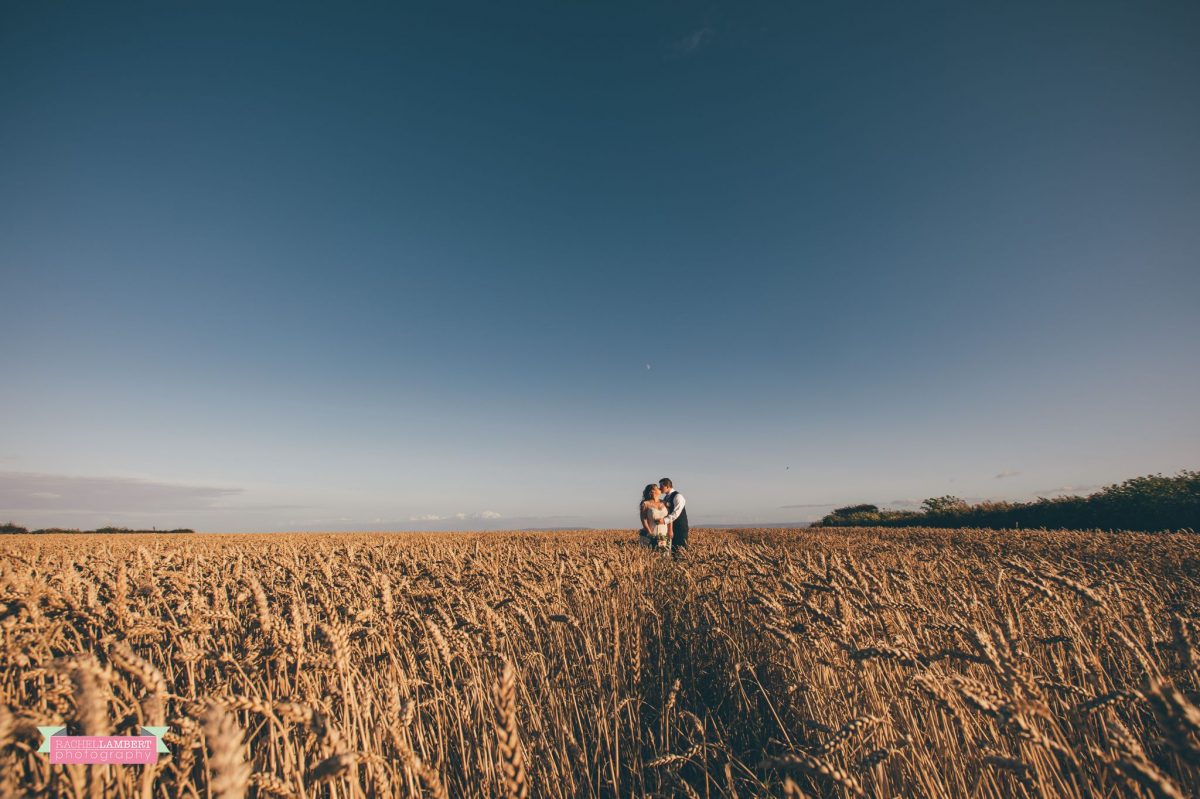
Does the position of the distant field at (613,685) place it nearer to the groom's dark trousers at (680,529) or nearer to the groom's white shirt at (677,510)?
the groom's white shirt at (677,510)

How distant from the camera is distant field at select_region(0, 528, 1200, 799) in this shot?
4.67ft

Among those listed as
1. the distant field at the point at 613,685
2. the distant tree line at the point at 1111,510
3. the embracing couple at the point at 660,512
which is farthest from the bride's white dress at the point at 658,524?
the distant tree line at the point at 1111,510

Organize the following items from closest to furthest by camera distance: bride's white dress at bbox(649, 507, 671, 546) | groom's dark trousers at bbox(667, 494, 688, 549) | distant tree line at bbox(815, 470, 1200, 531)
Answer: bride's white dress at bbox(649, 507, 671, 546), groom's dark trousers at bbox(667, 494, 688, 549), distant tree line at bbox(815, 470, 1200, 531)

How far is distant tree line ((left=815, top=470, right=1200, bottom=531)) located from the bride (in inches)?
494

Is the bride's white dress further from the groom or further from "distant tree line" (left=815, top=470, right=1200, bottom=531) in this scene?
"distant tree line" (left=815, top=470, right=1200, bottom=531)

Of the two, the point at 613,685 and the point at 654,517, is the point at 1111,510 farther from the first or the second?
the point at 613,685

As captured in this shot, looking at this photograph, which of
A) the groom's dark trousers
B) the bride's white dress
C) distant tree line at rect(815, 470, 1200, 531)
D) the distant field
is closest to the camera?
the distant field

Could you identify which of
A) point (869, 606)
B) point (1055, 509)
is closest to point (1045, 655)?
point (869, 606)

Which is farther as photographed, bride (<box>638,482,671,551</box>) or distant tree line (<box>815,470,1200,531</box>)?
distant tree line (<box>815,470,1200,531</box>)

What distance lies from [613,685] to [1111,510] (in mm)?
21615

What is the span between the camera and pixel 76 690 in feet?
3.49

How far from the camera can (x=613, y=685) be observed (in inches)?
148

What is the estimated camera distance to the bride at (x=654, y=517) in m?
10.5

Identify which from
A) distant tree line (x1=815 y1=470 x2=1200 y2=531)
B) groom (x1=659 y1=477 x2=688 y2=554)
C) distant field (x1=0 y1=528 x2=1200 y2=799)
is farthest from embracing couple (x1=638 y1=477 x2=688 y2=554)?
distant tree line (x1=815 y1=470 x2=1200 y2=531)
